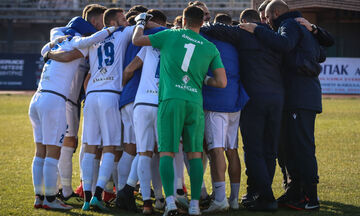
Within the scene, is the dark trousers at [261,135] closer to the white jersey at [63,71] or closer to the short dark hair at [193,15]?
the short dark hair at [193,15]

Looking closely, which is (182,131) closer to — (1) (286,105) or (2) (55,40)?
(1) (286,105)

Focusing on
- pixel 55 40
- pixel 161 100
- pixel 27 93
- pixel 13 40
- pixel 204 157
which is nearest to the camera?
pixel 161 100

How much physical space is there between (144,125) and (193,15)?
1.37 metres

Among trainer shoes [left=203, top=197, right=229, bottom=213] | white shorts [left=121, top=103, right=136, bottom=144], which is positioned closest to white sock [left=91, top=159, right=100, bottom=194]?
white shorts [left=121, top=103, right=136, bottom=144]

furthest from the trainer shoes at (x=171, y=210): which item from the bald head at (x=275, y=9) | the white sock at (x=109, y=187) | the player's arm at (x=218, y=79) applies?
the bald head at (x=275, y=9)

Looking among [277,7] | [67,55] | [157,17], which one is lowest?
[67,55]

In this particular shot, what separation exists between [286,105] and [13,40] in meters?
41.5

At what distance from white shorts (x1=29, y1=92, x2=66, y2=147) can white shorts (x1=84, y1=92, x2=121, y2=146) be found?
30 centimetres

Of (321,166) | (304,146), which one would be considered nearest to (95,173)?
(304,146)

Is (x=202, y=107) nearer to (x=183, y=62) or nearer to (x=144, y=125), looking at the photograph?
(x=183, y=62)

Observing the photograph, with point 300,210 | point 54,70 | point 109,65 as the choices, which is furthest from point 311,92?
point 54,70

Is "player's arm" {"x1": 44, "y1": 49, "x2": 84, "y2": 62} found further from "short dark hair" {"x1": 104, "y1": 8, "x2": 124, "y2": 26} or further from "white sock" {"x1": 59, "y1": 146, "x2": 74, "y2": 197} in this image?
"white sock" {"x1": 59, "y1": 146, "x2": 74, "y2": 197}

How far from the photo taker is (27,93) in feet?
109

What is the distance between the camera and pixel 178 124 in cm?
636
